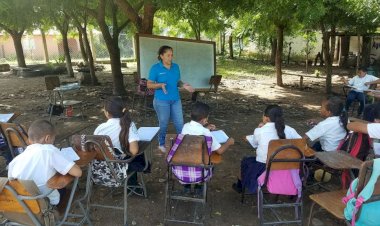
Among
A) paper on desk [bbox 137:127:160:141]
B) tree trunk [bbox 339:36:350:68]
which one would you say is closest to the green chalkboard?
paper on desk [bbox 137:127:160:141]

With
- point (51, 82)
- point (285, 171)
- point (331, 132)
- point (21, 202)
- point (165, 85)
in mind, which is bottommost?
point (285, 171)

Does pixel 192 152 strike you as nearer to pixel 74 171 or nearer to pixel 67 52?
pixel 74 171

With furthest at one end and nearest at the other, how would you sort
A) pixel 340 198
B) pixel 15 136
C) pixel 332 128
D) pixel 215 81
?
pixel 215 81 < pixel 332 128 < pixel 15 136 < pixel 340 198

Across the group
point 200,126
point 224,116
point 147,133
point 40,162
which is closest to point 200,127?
point 200,126

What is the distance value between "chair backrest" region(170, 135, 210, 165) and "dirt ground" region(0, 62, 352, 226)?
2.51 ft

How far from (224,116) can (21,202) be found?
6.18 m

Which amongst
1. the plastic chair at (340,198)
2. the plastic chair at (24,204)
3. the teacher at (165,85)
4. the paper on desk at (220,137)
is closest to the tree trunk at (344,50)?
the teacher at (165,85)

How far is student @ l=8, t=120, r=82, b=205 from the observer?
2.54 meters

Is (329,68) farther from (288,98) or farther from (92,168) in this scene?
(92,168)

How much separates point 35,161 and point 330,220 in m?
2.90

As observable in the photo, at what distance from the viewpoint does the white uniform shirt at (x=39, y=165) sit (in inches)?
99.8

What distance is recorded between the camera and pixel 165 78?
4875mm

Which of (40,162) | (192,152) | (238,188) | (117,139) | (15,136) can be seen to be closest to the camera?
(40,162)

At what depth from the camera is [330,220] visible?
352cm
